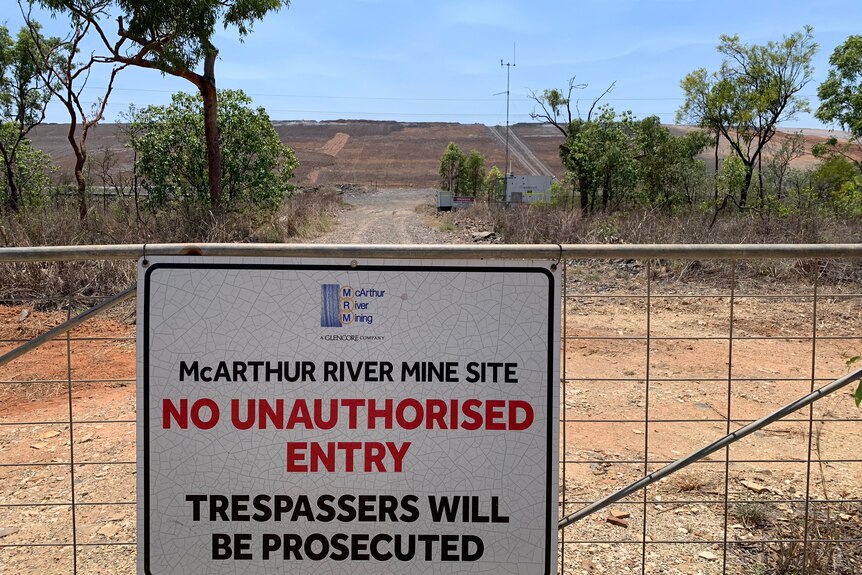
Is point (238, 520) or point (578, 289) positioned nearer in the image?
point (238, 520)

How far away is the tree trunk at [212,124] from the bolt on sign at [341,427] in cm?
1360

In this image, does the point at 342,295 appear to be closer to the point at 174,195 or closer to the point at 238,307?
the point at 238,307

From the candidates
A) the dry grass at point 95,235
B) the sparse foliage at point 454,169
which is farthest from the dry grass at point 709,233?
the sparse foliage at point 454,169

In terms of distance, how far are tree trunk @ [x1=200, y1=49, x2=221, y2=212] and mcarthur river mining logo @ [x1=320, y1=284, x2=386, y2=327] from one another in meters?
13.7

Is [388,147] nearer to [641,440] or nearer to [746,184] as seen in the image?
[746,184]

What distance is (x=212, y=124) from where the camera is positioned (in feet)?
50.5

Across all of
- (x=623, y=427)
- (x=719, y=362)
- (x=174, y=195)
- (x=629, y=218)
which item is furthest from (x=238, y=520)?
(x=174, y=195)

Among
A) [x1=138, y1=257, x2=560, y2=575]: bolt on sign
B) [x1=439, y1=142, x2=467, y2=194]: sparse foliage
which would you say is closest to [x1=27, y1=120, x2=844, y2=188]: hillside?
[x1=439, y1=142, x2=467, y2=194]: sparse foliage

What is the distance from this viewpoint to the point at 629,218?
15.5 m

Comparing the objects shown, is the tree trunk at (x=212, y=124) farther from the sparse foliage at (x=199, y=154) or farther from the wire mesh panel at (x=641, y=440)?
the wire mesh panel at (x=641, y=440)

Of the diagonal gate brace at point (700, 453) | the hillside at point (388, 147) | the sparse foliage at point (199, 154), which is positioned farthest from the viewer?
the hillside at point (388, 147)

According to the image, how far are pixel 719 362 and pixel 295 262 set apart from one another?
5.97 meters

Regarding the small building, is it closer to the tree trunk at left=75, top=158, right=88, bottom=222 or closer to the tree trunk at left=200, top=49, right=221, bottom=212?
the tree trunk at left=75, top=158, right=88, bottom=222

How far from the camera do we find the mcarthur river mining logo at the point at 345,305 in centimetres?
225
